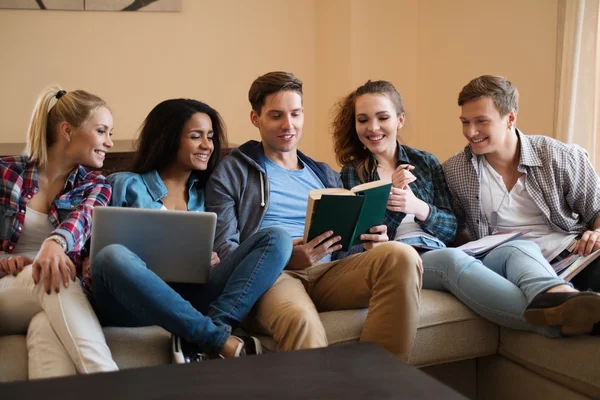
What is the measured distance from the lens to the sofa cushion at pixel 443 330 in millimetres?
1944

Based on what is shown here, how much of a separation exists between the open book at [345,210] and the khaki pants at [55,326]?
0.63 m

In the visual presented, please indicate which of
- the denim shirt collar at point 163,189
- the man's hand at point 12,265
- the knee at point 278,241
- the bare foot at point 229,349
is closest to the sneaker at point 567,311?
the knee at point 278,241

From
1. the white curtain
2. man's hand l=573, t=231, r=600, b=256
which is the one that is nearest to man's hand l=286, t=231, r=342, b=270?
man's hand l=573, t=231, r=600, b=256

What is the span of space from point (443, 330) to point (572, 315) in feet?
1.25

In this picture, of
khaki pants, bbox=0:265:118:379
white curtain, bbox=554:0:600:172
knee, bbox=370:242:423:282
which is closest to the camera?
khaki pants, bbox=0:265:118:379

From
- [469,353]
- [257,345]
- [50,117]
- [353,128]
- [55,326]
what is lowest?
[469,353]

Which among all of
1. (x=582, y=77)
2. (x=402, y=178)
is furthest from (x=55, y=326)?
(x=582, y=77)

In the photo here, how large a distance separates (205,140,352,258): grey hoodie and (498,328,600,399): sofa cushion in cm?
86

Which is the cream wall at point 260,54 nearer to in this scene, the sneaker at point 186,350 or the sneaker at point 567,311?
the sneaker at point 567,311

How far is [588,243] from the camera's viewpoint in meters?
2.20

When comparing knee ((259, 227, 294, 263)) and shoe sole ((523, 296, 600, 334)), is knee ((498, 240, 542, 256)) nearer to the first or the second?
shoe sole ((523, 296, 600, 334))

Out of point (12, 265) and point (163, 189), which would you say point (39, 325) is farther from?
point (163, 189)

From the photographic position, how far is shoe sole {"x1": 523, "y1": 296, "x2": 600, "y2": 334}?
1.72 metres

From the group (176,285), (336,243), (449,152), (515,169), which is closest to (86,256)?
(176,285)
